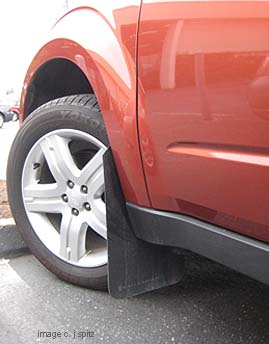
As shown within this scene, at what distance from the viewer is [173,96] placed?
144 centimetres

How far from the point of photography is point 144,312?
77.7 inches

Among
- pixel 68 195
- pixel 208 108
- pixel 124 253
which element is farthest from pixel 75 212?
pixel 208 108

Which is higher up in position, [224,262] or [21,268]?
[224,262]

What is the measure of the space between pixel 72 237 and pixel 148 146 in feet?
2.34

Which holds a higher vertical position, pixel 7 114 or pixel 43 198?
pixel 43 198

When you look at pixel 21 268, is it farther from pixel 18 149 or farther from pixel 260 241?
pixel 260 241

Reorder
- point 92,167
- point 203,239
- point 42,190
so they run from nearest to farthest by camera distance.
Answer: point 203,239, point 92,167, point 42,190

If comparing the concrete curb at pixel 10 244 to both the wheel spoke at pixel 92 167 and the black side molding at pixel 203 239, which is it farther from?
the black side molding at pixel 203 239

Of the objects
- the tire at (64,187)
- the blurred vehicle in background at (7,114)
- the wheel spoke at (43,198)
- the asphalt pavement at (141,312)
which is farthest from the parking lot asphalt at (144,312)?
the blurred vehicle in background at (7,114)

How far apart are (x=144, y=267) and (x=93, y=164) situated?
19.4 inches

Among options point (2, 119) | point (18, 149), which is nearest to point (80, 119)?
point (18, 149)

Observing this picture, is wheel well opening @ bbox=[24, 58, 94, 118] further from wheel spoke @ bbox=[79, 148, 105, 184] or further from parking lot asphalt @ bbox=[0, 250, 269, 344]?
parking lot asphalt @ bbox=[0, 250, 269, 344]

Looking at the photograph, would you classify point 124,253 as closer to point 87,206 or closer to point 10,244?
point 87,206

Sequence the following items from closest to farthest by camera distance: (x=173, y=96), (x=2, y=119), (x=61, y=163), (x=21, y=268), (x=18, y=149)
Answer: (x=173, y=96) < (x=61, y=163) < (x=18, y=149) < (x=21, y=268) < (x=2, y=119)
